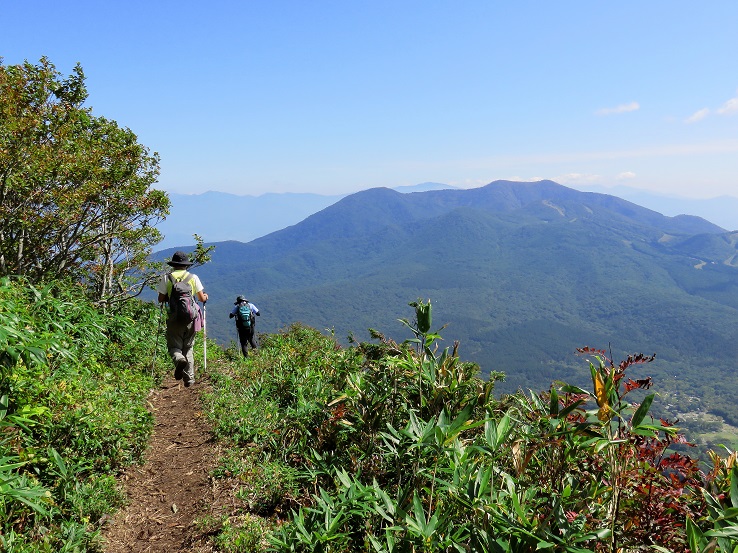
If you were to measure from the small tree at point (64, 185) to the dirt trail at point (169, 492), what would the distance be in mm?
6338

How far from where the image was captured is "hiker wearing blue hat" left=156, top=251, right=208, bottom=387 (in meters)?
7.54

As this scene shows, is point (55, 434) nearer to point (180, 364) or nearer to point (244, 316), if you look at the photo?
point (180, 364)

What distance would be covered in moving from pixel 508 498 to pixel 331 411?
2.27m

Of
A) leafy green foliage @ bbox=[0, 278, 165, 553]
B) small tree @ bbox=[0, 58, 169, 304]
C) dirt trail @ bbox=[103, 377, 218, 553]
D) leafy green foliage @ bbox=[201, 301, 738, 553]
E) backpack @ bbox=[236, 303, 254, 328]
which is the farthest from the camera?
backpack @ bbox=[236, 303, 254, 328]

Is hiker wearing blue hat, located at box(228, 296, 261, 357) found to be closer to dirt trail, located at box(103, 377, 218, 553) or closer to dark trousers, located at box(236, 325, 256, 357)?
dark trousers, located at box(236, 325, 256, 357)

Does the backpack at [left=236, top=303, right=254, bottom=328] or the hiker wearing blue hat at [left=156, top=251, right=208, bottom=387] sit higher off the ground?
the hiker wearing blue hat at [left=156, top=251, right=208, bottom=387]

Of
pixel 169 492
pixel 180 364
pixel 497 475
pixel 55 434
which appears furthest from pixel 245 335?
pixel 497 475

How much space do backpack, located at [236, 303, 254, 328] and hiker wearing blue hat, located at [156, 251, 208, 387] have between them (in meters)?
3.55

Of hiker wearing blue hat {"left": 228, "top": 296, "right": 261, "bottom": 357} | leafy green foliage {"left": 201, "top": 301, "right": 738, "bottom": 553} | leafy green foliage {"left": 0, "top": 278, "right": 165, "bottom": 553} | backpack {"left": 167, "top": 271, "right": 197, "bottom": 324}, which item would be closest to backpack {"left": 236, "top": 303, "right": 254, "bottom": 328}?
hiker wearing blue hat {"left": 228, "top": 296, "right": 261, "bottom": 357}

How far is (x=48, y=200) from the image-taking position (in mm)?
10430

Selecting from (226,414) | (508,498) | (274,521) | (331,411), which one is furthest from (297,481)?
(508,498)

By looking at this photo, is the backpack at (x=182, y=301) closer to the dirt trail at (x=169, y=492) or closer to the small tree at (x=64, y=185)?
the dirt trail at (x=169, y=492)

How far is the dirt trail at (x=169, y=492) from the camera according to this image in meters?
3.91

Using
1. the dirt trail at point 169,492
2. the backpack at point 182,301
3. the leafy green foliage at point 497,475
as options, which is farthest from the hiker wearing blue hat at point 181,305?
the leafy green foliage at point 497,475
